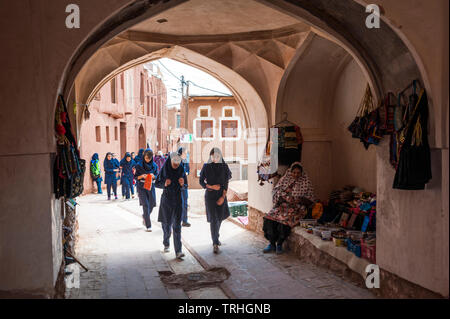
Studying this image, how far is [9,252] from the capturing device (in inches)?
144

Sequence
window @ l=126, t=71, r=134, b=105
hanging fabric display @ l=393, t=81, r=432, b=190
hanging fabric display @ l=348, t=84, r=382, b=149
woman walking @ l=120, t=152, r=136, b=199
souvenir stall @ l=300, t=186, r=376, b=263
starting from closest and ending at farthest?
hanging fabric display @ l=393, t=81, r=432, b=190 < hanging fabric display @ l=348, t=84, r=382, b=149 < souvenir stall @ l=300, t=186, r=376, b=263 < woman walking @ l=120, t=152, r=136, b=199 < window @ l=126, t=71, r=134, b=105

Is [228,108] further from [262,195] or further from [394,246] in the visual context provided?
[394,246]

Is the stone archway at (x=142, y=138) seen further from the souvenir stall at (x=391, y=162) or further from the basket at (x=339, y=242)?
the basket at (x=339, y=242)

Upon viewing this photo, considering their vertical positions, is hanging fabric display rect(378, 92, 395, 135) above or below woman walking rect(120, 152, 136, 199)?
above

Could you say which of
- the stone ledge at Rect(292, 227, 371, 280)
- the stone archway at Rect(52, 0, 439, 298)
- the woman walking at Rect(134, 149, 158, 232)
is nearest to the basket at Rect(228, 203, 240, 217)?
the woman walking at Rect(134, 149, 158, 232)

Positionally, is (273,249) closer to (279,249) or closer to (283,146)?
(279,249)

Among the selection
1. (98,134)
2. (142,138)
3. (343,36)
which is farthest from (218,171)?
→ (142,138)

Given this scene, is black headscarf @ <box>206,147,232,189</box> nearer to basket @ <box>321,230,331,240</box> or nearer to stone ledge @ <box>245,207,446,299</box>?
stone ledge @ <box>245,207,446,299</box>

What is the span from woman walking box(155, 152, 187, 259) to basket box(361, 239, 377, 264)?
2.85m

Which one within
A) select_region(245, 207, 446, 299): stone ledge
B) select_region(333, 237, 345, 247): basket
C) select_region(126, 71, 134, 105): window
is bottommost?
select_region(245, 207, 446, 299): stone ledge

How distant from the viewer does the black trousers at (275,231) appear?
22.3ft

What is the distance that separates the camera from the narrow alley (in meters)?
4.93

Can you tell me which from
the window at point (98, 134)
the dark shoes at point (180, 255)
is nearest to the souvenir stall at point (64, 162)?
the dark shoes at point (180, 255)

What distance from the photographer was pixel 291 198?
6805 mm
